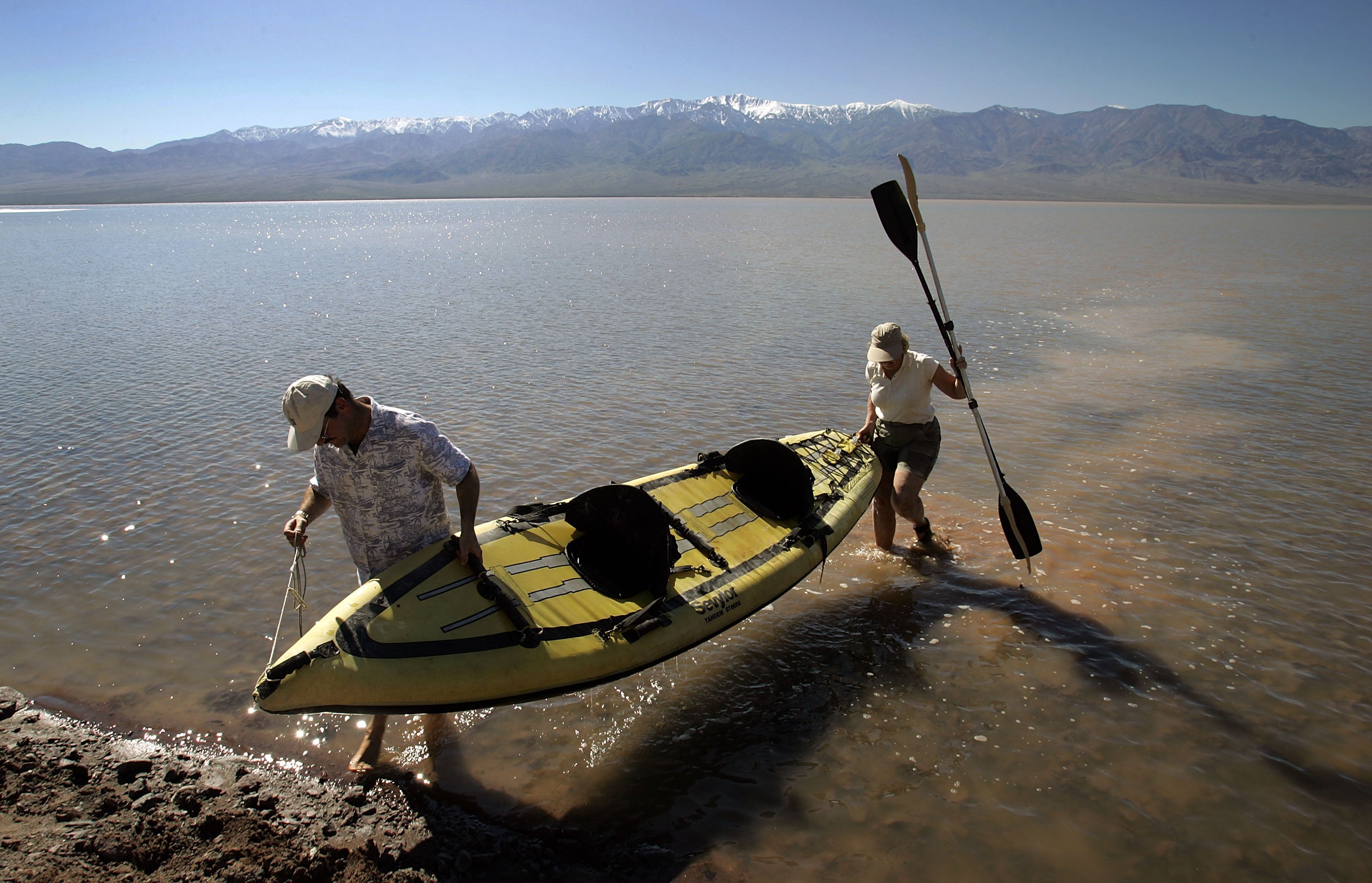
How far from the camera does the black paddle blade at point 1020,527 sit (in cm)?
652

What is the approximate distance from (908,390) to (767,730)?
10.1 feet

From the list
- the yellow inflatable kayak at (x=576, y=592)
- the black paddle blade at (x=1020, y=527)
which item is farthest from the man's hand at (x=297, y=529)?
the black paddle blade at (x=1020, y=527)

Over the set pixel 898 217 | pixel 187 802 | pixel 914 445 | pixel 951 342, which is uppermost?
pixel 898 217

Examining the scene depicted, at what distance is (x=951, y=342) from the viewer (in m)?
6.33

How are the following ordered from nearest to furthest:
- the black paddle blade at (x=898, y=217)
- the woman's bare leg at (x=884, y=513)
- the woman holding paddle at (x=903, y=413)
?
the woman holding paddle at (x=903, y=413) < the woman's bare leg at (x=884, y=513) < the black paddle blade at (x=898, y=217)

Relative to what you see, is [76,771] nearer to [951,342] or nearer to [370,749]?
[370,749]

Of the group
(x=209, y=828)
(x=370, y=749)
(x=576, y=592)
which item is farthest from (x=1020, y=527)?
(x=209, y=828)

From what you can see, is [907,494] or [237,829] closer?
[237,829]

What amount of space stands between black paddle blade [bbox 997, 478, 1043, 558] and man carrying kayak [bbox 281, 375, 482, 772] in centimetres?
456

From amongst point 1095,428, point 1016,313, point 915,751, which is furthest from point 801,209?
point 915,751

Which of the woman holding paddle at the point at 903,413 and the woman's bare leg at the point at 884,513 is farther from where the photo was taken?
the woman's bare leg at the point at 884,513

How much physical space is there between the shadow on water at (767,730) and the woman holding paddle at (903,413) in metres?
0.93

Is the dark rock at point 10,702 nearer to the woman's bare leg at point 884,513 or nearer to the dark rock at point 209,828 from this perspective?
the dark rock at point 209,828

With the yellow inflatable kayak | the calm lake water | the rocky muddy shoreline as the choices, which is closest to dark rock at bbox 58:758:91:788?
the rocky muddy shoreline
